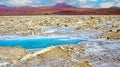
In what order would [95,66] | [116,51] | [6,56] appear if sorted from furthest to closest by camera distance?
[116,51], [6,56], [95,66]

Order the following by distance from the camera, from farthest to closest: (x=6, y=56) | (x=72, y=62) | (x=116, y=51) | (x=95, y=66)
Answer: (x=116, y=51) < (x=6, y=56) < (x=95, y=66) < (x=72, y=62)

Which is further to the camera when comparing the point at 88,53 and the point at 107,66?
the point at 88,53

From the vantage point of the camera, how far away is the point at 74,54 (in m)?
5.62

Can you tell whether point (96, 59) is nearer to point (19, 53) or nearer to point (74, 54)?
point (74, 54)

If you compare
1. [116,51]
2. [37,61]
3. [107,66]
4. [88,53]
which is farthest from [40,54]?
[116,51]

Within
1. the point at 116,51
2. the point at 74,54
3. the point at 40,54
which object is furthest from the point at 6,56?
the point at 116,51

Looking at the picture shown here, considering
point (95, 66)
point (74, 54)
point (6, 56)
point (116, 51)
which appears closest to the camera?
point (95, 66)

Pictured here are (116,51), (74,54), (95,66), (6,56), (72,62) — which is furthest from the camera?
(116,51)

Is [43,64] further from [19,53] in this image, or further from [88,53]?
[88,53]

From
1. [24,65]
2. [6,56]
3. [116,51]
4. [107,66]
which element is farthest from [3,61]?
[116,51]

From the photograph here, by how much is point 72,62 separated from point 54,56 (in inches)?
14.1

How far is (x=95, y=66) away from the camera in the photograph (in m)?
4.69

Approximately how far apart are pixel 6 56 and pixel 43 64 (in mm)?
1003

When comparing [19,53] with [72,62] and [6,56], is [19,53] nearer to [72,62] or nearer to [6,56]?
[6,56]
